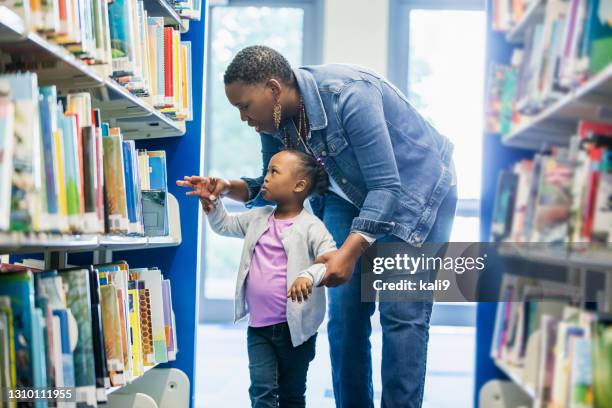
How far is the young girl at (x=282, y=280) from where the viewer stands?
1792 mm

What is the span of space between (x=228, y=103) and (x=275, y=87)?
9.81 feet

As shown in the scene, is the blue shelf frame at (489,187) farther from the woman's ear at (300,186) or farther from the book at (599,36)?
the woman's ear at (300,186)

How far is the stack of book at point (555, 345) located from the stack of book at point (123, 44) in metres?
0.99

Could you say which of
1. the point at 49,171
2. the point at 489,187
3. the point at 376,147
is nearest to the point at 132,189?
the point at 49,171

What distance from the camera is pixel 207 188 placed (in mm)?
1906

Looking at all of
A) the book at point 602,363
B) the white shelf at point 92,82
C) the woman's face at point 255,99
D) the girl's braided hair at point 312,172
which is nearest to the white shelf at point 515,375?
the book at point 602,363

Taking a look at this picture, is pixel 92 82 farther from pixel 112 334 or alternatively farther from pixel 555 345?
pixel 555 345

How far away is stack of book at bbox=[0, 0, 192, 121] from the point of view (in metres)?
1.28

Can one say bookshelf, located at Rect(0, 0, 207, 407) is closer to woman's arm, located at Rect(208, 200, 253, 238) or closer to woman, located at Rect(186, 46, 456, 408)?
woman's arm, located at Rect(208, 200, 253, 238)

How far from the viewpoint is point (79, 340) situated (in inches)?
55.8

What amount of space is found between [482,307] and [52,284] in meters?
0.89

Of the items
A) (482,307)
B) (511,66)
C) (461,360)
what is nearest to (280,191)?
(482,307)

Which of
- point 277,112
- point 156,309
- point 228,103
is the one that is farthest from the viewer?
point 228,103

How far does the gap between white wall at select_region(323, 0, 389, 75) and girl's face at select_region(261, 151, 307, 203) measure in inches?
104
